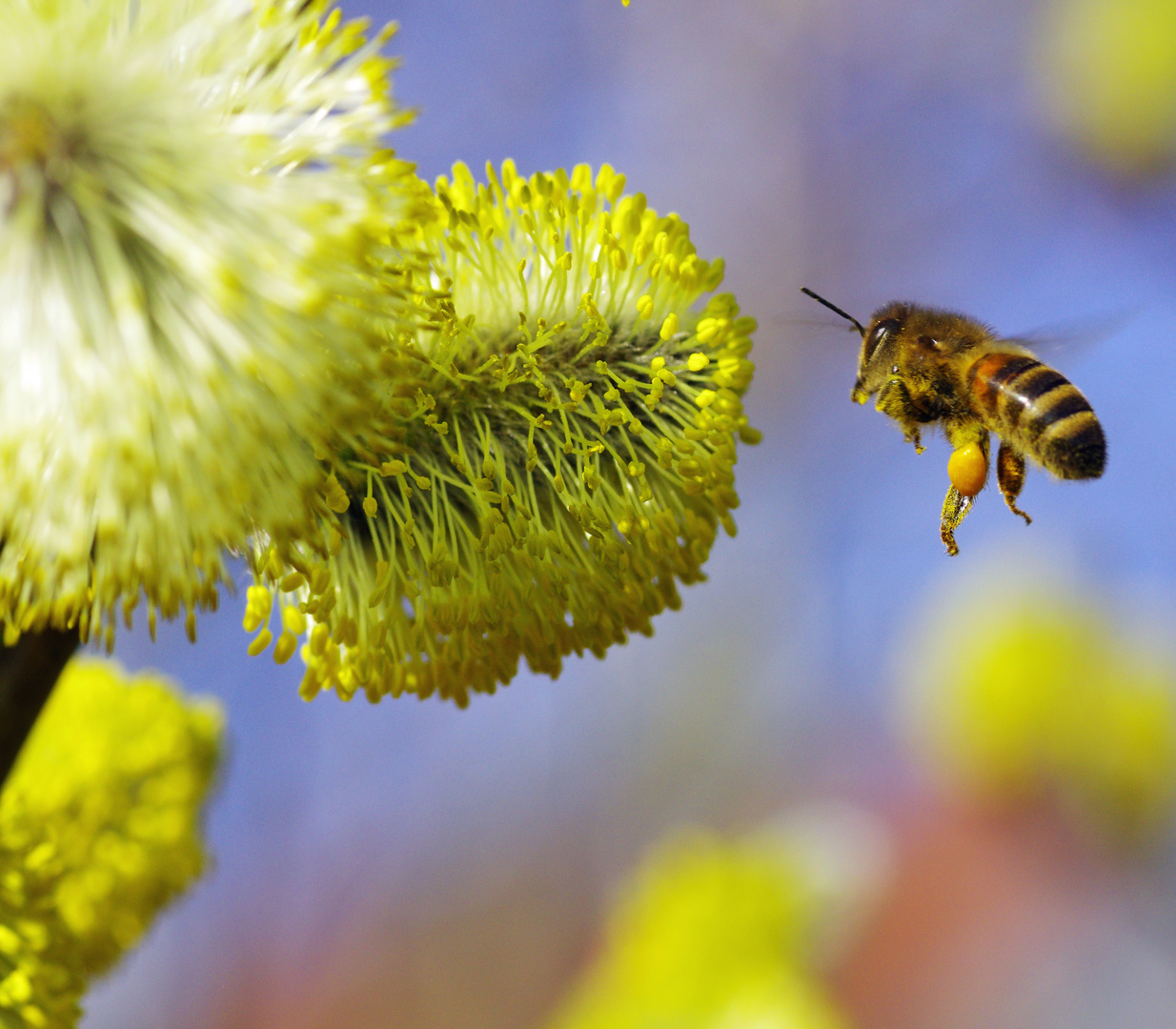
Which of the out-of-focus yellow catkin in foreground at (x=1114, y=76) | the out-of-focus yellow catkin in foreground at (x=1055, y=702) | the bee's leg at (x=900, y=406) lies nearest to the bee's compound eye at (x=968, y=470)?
the bee's leg at (x=900, y=406)

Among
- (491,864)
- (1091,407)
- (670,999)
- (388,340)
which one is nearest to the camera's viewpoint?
(388,340)

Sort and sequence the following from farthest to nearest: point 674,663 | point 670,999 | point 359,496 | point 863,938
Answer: point 863,938 → point 674,663 → point 670,999 → point 359,496

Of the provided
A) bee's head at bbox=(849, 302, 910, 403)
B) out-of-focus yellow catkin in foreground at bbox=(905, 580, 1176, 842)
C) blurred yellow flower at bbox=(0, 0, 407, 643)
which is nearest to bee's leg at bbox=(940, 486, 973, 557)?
bee's head at bbox=(849, 302, 910, 403)

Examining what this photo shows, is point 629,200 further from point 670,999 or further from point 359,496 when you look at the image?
point 670,999

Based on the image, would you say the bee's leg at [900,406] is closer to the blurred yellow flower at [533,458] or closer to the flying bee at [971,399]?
the flying bee at [971,399]

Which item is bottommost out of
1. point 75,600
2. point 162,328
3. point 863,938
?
point 75,600

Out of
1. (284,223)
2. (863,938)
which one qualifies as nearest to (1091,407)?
(284,223)
